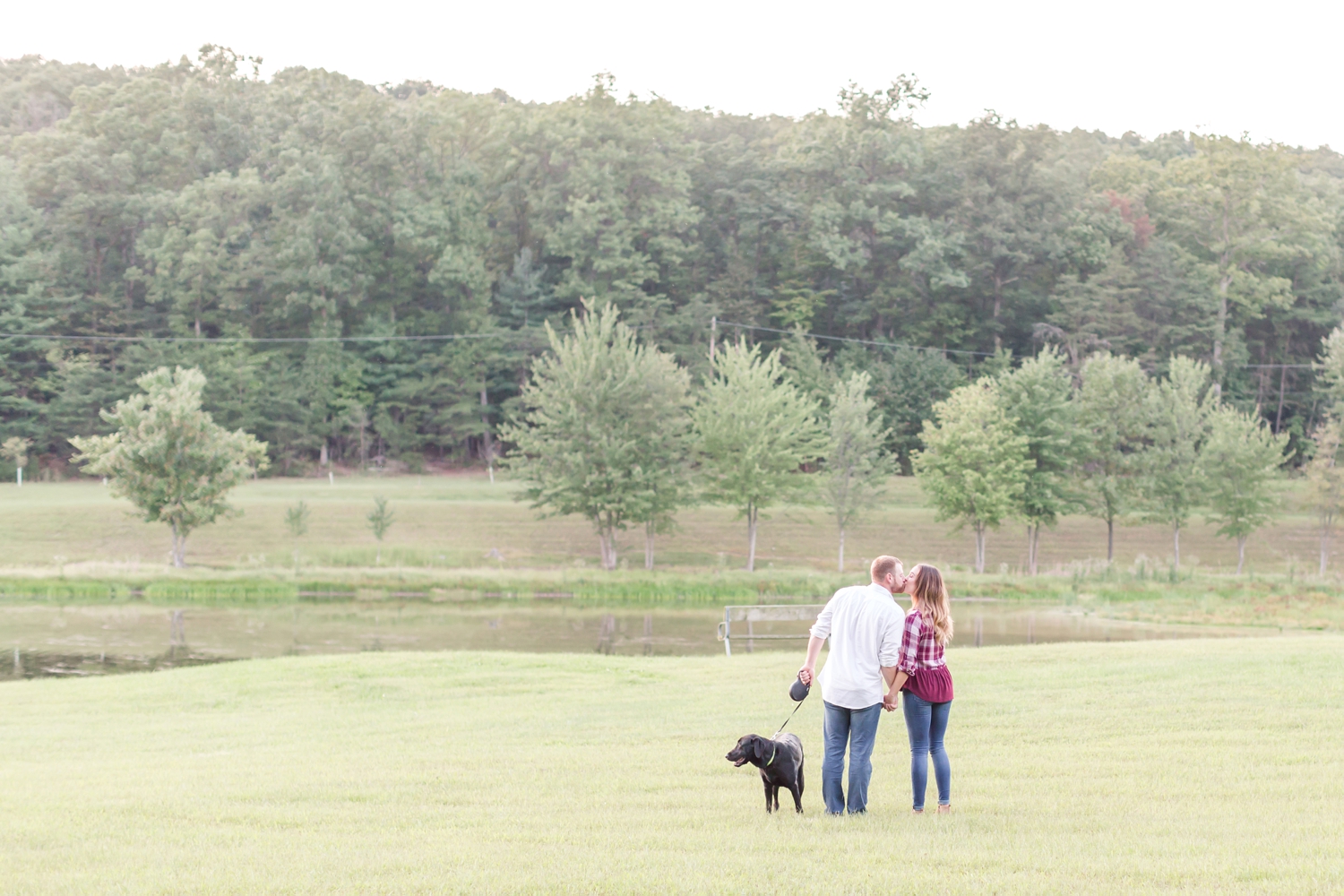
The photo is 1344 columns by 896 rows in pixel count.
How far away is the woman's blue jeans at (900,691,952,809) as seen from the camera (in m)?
8.18

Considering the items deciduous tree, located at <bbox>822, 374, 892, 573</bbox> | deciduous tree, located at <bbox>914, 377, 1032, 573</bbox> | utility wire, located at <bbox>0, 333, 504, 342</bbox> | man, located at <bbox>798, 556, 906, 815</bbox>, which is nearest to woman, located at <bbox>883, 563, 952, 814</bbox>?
man, located at <bbox>798, 556, 906, 815</bbox>

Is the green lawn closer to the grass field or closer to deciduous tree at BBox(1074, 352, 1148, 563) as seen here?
the grass field

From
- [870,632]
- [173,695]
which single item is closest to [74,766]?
[173,695]

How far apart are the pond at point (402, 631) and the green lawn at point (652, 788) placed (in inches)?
276

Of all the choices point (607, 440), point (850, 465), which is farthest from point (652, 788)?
point (850, 465)

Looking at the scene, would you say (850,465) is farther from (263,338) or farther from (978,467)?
(263,338)

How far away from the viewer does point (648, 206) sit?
75.1 meters

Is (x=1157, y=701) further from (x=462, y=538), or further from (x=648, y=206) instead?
(x=648, y=206)

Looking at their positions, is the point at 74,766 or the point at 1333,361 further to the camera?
the point at 1333,361

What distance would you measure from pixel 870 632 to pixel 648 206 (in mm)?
69262

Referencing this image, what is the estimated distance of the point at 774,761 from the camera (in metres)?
8.09

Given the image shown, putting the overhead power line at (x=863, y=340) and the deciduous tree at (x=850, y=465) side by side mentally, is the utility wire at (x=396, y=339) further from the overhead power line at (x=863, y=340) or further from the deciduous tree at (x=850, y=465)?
the deciduous tree at (x=850, y=465)

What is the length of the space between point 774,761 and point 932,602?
1.54 meters

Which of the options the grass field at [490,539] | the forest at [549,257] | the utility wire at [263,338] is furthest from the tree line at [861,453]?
the utility wire at [263,338]
